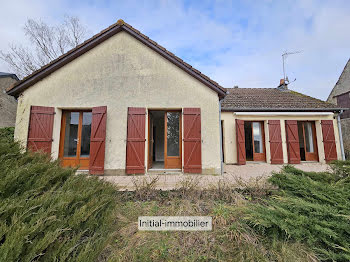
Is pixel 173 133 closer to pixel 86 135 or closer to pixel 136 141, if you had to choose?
pixel 136 141

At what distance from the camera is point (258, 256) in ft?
5.56

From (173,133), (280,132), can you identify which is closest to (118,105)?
(173,133)

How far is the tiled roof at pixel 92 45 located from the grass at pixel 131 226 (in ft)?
14.1

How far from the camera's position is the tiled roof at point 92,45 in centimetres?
548

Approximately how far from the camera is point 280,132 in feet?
25.3

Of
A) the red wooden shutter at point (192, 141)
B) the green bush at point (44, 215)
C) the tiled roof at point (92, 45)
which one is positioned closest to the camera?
the green bush at point (44, 215)

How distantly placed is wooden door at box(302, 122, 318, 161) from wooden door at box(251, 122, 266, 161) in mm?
2406

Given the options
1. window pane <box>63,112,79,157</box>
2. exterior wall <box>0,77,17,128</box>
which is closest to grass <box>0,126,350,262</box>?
window pane <box>63,112,79,157</box>

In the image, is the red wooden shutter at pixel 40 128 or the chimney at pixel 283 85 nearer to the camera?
the red wooden shutter at pixel 40 128

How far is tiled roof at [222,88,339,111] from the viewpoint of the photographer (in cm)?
783

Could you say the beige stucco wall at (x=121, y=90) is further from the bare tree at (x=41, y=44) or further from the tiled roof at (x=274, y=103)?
the bare tree at (x=41, y=44)

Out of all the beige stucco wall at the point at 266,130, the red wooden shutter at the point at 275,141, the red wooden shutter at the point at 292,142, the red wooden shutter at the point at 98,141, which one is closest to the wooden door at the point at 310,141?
the beige stucco wall at the point at 266,130

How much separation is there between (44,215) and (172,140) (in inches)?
186

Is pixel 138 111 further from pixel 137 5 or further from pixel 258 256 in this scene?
pixel 137 5
